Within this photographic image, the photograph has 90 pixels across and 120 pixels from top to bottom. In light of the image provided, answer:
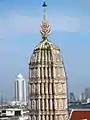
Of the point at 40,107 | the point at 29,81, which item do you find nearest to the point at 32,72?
the point at 29,81

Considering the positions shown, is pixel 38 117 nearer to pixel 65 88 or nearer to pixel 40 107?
pixel 40 107

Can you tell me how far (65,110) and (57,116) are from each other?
0.81m

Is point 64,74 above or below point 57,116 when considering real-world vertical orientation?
A: above

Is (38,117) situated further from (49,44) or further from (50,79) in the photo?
(49,44)

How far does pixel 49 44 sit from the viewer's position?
118 ft

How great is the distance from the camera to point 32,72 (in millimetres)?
35500

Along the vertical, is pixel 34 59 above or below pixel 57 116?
above

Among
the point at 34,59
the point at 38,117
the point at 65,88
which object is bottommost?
the point at 38,117

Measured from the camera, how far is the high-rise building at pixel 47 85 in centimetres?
3456

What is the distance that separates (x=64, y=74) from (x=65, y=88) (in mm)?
1129

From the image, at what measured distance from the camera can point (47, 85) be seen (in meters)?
34.8

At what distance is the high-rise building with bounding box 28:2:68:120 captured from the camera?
34562 millimetres

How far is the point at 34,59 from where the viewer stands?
117 feet

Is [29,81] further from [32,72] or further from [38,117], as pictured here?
[38,117]
